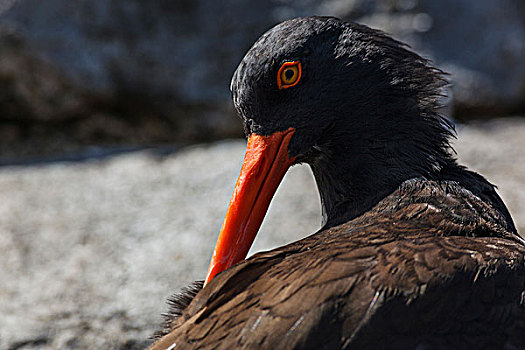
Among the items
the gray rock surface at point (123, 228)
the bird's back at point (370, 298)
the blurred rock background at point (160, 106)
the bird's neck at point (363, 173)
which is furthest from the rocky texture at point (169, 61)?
the bird's back at point (370, 298)

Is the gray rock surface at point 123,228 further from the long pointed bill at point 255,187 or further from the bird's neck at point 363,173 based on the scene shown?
the bird's neck at point 363,173

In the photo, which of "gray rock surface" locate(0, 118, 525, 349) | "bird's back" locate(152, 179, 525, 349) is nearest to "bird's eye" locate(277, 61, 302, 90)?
"bird's back" locate(152, 179, 525, 349)

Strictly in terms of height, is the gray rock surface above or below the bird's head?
above

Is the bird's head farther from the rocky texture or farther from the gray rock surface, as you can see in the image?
the rocky texture

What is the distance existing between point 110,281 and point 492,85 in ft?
12.4

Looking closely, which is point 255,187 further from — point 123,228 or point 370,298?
point 123,228

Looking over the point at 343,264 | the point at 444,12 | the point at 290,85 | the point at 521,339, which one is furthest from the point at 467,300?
the point at 444,12

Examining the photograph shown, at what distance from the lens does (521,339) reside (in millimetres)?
1871

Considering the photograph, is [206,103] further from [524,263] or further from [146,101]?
[524,263]

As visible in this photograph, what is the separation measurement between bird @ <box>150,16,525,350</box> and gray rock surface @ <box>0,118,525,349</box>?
1.27 metres

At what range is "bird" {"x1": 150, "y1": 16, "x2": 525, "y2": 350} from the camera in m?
1.79

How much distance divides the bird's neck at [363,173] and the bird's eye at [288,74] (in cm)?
31

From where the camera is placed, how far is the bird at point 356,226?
Answer: 1795mm

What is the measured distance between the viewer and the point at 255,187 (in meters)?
2.38
